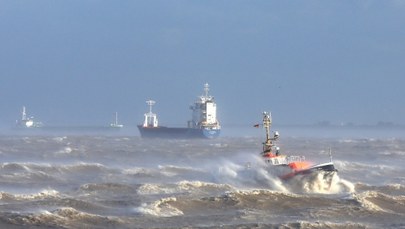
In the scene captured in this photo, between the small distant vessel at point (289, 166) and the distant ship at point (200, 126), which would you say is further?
the distant ship at point (200, 126)

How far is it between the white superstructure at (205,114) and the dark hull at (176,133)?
1.31m

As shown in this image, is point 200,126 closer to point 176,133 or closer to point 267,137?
point 176,133

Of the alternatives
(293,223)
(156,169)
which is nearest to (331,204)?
(293,223)

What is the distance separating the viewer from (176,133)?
13050 cm

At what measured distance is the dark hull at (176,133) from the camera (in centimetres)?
12300

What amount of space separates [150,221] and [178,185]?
445 inches

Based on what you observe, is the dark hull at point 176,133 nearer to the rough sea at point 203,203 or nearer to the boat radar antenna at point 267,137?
the rough sea at point 203,203

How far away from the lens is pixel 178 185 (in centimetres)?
3241

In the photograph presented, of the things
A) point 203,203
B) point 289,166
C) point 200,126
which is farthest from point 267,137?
point 200,126

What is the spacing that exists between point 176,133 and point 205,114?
23.8 ft

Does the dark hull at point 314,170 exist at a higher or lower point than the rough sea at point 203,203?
higher

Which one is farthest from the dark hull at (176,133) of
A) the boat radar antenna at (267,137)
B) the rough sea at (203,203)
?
the boat radar antenna at (267,137)

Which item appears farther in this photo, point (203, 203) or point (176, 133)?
point (176, 133)

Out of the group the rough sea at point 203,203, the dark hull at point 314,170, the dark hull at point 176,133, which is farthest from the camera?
the dark hull at point 176,133
